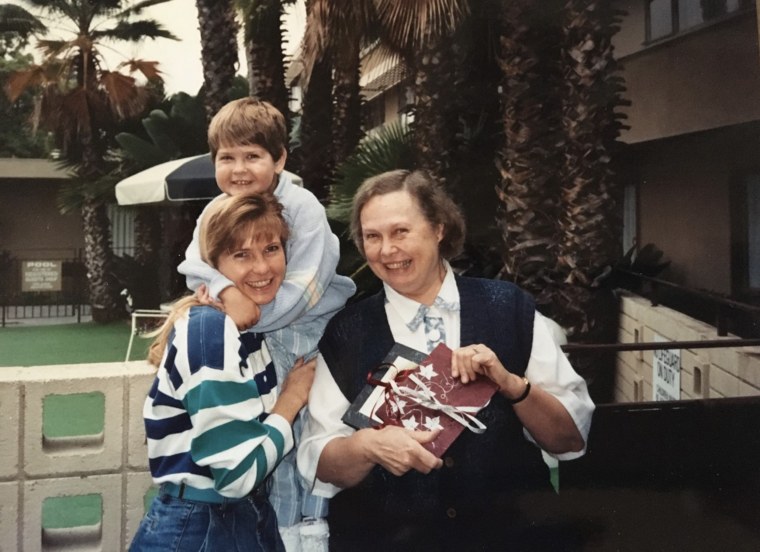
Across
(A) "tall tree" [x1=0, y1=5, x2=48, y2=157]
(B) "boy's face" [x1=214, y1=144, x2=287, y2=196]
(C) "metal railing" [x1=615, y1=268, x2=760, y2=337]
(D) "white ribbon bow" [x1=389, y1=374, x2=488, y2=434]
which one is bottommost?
(D) "white ribbon bow" [x1=389, y1=374, x2=488, y2=434]

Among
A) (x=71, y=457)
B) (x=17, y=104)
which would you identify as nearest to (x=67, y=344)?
(x=71, y=457)

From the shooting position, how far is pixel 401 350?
168cm

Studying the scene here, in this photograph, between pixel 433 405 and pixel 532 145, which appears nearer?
pixel 433 405

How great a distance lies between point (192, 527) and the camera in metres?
1.41

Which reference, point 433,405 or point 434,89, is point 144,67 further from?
point 433,405

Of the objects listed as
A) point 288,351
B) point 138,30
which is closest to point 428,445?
point 288,351

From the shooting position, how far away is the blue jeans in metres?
1.41

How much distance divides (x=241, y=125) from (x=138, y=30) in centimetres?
69

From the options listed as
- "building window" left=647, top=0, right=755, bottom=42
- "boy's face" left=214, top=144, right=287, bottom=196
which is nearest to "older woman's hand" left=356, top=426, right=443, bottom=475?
"boy's face" left=214, top=144, right=287, bottom=196

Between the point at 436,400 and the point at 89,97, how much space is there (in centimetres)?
141

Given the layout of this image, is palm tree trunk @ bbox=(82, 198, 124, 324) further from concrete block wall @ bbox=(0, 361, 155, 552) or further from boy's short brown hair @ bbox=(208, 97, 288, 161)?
boy's short brown hair @ bbox=(208, 97, 288, 161)

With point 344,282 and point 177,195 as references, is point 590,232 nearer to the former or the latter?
point 344,282

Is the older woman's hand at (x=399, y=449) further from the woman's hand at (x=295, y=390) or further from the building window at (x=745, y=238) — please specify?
the building window at (x=745, y=238)

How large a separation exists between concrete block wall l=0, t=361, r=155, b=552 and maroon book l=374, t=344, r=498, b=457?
935 millimetres
